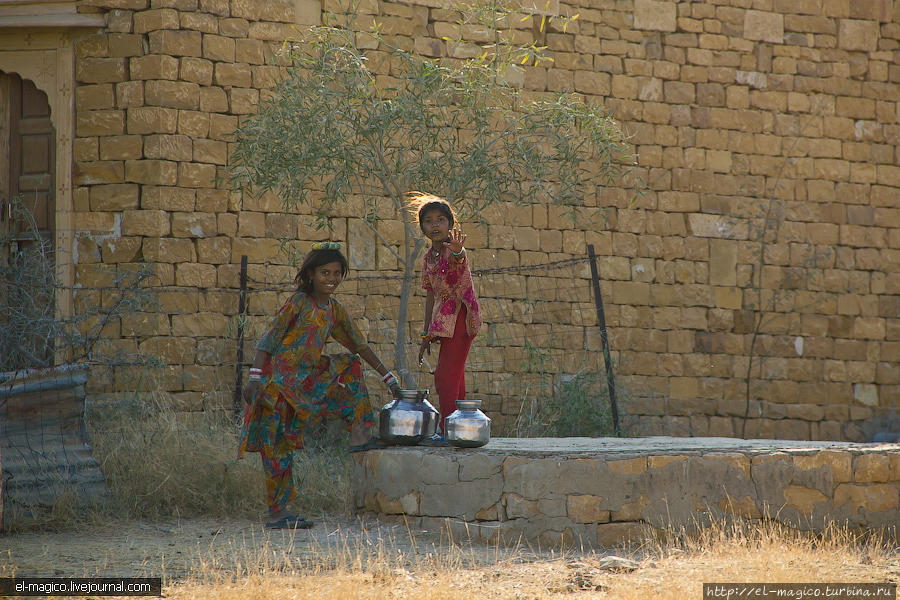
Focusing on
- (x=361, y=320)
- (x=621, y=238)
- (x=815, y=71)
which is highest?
(x=815, y=71)

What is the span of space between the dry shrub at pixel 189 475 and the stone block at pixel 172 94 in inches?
114

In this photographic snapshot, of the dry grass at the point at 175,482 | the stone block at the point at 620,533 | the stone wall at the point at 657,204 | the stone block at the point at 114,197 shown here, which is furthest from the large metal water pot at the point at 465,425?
the stone block at the point at 114,197

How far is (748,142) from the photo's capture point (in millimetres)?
9836

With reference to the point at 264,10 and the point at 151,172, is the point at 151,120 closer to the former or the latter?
the point at 151,172

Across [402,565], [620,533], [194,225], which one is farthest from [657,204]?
[402,565]

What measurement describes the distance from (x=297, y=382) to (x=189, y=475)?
4.34 ft

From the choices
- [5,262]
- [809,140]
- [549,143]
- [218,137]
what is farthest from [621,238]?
[5,262]

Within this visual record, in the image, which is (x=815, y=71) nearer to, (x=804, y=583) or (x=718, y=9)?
(x=718, y=9)

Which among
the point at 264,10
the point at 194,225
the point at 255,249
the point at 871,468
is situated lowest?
the point at 871,468

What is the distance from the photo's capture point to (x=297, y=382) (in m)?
4.91

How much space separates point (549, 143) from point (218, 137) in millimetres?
2896

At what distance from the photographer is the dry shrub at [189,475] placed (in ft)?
18.4

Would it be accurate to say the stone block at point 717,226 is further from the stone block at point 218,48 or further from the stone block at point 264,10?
the stone block at point 218,48

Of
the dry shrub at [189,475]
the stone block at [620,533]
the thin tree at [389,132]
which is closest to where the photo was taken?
the stone block at [620,533]
